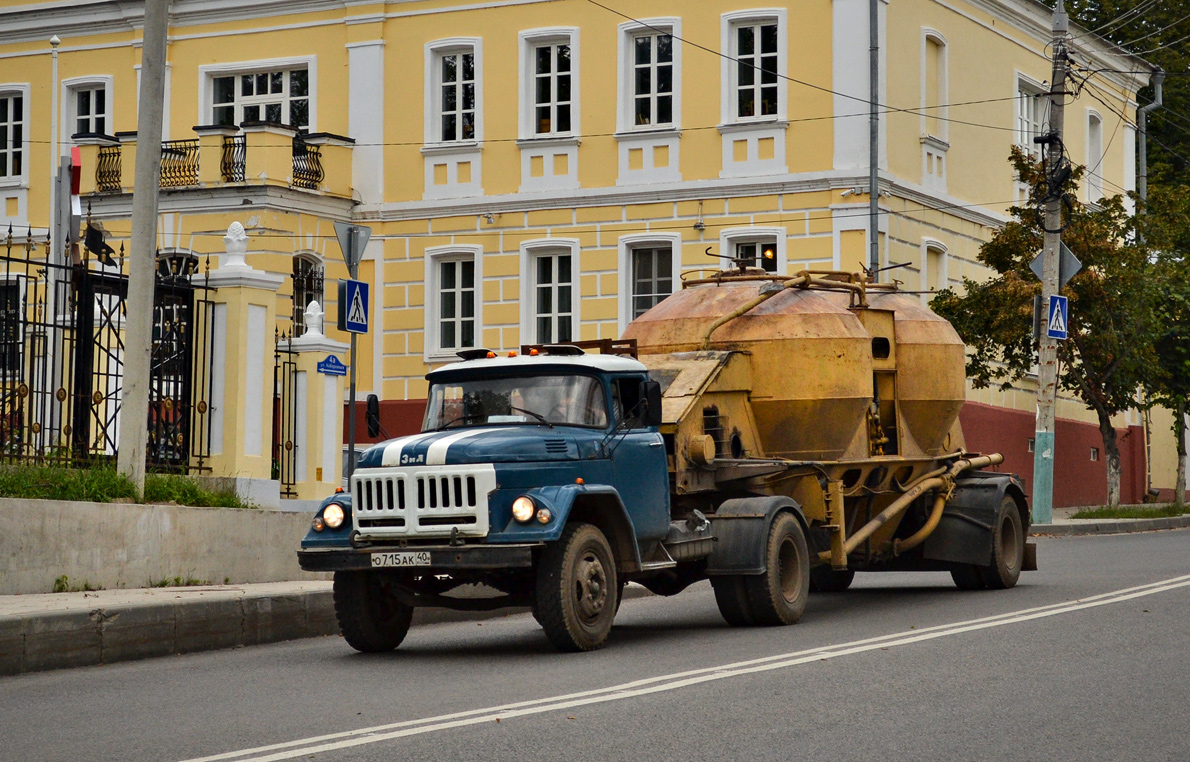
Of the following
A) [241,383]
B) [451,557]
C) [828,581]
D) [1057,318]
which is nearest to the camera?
[451,557]

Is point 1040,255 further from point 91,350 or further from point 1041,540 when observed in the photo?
point 91,350

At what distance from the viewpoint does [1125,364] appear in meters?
30.4

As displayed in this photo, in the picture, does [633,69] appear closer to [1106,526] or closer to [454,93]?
[454,93]

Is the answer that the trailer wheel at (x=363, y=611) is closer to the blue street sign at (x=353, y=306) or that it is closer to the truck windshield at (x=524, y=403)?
the truck windshield at (x=524, y=403)

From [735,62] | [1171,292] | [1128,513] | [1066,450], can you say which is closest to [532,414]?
[735,62]

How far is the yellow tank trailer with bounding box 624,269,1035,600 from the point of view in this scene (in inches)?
553

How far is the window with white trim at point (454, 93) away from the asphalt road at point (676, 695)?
20402 millimetres

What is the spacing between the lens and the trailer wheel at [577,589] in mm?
11312

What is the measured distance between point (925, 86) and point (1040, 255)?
5.81 meters

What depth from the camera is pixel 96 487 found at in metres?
14.4

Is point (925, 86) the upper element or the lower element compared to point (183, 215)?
upper

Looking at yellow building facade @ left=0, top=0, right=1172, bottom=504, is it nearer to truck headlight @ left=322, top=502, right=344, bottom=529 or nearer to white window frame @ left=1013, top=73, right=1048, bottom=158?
white window frame @ left=1013, top=73, right=1048, bottom=158

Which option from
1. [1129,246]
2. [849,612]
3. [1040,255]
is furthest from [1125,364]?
[849,612]

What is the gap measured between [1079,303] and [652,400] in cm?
1977
